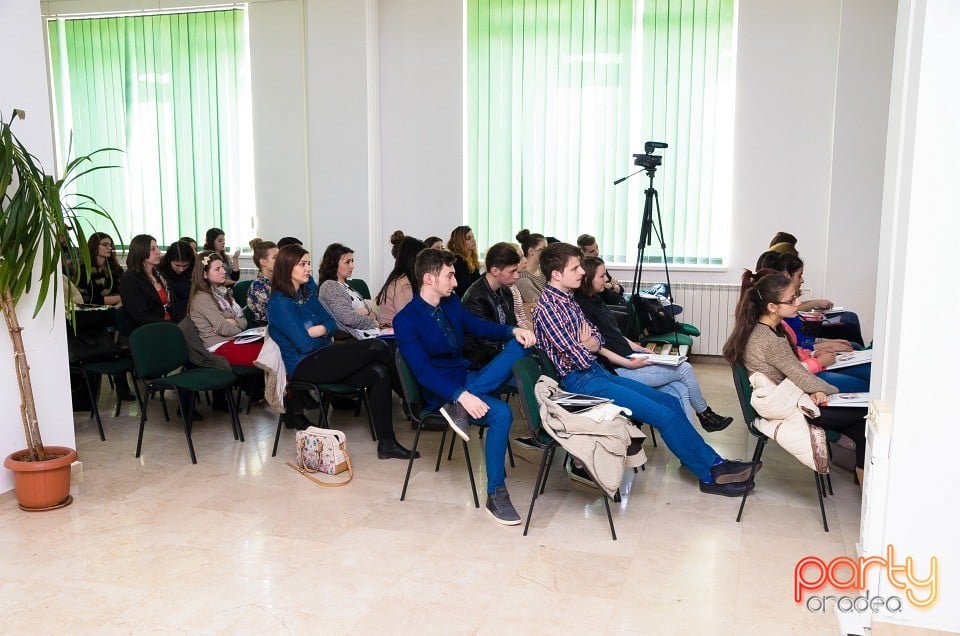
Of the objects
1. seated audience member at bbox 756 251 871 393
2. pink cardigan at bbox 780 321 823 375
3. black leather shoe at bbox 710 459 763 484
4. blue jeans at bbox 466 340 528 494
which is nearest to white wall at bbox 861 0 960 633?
black leather shoe at bbox 710 459 763 484

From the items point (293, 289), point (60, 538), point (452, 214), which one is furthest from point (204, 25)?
point (60, 538)

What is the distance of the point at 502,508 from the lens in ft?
13.0

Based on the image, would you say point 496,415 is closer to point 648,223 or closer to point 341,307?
point 341,307

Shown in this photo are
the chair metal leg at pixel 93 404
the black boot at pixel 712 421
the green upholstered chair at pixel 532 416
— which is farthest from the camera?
the chair metal leg at pixel 93 404

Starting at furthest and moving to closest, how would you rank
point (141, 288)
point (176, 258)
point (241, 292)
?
point (241, 292) → point (176, 258) → point (141, 288)

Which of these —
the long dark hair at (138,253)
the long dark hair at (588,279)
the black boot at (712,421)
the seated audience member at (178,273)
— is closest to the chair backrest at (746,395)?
the black boot at (712,421)

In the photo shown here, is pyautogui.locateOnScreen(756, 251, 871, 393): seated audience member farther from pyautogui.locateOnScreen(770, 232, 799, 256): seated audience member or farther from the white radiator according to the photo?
the white radiator

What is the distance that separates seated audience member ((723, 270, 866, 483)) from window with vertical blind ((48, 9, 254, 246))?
6.20 m

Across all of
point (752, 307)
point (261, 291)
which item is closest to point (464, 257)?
point (261, 291)

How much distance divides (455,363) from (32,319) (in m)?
2.25

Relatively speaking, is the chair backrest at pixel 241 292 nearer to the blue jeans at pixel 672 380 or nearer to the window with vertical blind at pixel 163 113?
the window with vertical blind at pixel 163 113

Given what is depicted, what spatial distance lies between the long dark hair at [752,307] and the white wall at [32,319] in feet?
11.2

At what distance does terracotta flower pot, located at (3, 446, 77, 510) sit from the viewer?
4070 millimetres

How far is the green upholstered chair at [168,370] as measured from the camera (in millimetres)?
4887
